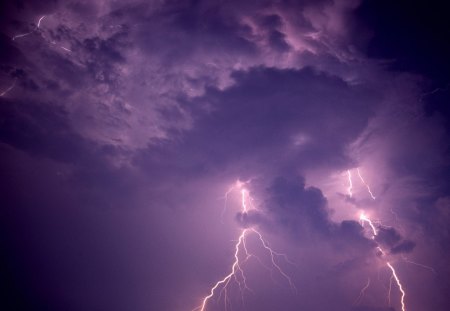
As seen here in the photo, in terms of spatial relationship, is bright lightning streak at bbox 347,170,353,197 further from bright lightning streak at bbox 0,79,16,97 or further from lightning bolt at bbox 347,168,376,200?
bright lightning streak at bbox 0,79,16,97

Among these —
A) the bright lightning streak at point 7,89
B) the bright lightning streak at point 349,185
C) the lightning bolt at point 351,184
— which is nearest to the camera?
the bright lightning streak at point 7,89

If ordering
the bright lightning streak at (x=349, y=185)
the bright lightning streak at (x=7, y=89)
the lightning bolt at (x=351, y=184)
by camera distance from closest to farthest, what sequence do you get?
the bright lightning streak at (x=7, y=89) < the lightning bolt at (x=351, y=184) < the bright lightning streak at (x=349, y=185)

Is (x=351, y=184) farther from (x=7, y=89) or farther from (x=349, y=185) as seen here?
(x=7, y=89)

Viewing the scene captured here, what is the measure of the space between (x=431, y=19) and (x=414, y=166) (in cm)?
1035

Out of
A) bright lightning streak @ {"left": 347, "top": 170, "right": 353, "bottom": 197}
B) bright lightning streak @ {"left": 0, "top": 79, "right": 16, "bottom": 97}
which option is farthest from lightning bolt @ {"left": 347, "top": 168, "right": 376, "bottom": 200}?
bright lightning streak @ {"left": 0, "top": 79, "right": 16, "bottom": 97}

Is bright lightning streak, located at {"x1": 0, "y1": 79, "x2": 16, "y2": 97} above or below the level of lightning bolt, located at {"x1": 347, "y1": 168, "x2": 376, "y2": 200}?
above

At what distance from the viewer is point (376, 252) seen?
709 inches

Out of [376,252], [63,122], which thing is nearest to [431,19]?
[376,252]

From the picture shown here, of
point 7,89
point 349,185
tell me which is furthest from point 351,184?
point 7,89

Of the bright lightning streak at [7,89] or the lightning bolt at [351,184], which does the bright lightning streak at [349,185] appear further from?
the bright lightning streak at [7,89]

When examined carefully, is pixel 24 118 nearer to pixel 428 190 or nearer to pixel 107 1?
pixel 107 1

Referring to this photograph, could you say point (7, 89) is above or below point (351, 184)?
above

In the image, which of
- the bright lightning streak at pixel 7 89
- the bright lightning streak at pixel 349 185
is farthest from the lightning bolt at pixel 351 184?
the bright lightning streak at pixel 7 89

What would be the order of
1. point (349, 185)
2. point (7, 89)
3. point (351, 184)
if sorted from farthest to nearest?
point (349, 185), point (351, 184), point (7, 89)
